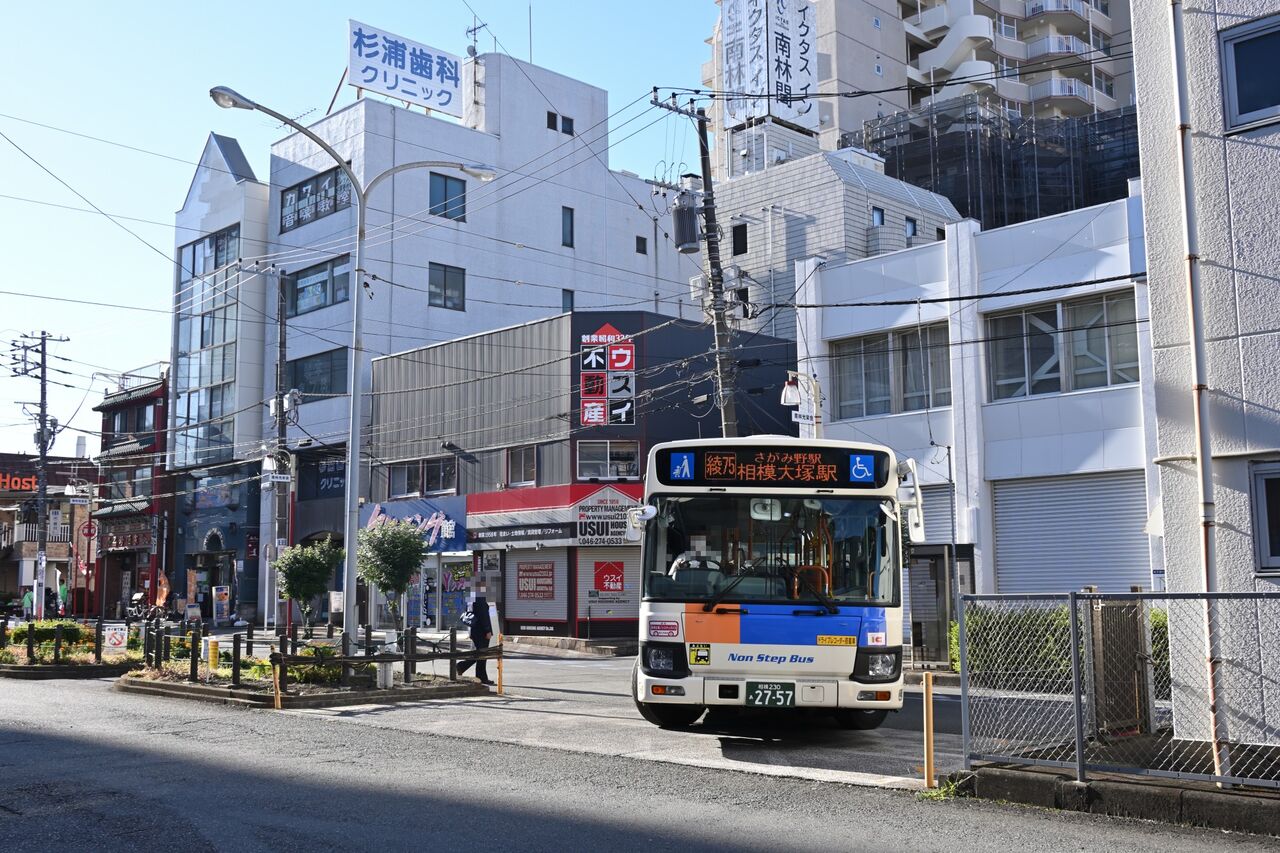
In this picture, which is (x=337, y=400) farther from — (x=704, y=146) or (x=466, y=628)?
(x=704, y=146)

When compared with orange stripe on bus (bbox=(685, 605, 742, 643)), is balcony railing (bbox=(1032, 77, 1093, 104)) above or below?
above

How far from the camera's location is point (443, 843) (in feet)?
25.6

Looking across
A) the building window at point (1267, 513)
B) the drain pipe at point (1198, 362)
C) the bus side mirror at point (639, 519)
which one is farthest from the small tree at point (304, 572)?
the building window at point (1267, 513)

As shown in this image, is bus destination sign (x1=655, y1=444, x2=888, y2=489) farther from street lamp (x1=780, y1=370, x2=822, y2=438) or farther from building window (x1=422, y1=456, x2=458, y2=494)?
building window (x1=422, y1=456, x2=458, y2=494)

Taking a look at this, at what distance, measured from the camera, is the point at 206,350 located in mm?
53812

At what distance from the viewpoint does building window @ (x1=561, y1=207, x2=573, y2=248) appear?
52.3 m

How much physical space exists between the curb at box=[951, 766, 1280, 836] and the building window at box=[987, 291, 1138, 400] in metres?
18.0

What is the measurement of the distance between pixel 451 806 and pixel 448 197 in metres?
42.1

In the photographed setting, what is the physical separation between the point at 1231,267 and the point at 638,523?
20.4 ft

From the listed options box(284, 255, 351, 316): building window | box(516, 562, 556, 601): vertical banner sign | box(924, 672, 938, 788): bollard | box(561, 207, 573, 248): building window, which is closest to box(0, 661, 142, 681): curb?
box(516, 562, 556, 601): vertical banner sign

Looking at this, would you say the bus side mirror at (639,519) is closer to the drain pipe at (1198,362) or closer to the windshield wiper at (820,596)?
the windshield wiper at (820,596)

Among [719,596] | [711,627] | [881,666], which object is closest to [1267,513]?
[881,666]

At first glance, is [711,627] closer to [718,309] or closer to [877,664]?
[877,664]

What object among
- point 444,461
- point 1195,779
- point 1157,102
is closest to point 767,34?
point 444,461
